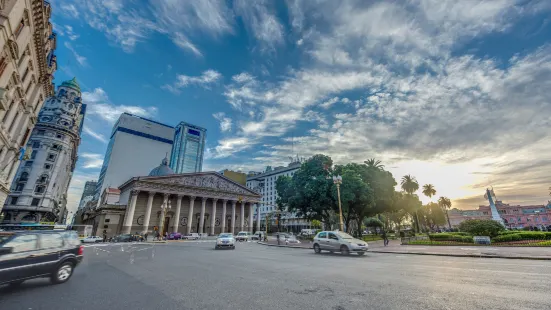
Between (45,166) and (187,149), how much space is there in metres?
94.1

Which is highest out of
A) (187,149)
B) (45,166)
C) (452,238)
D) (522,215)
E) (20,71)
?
(187,149)

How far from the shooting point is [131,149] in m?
131

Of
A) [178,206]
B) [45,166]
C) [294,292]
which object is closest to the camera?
[294,292]

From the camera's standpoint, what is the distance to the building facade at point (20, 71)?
16.7m

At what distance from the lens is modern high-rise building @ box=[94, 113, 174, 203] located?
12494 centimetres

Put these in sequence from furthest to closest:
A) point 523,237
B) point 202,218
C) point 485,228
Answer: point 202,218 → point 485,228 → point 523,237

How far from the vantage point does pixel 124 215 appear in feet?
179

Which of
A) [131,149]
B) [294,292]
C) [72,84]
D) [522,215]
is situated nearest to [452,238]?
[294,292]

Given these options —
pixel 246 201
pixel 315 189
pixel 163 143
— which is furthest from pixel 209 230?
pixel 163 143

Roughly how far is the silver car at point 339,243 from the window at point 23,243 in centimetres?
1564

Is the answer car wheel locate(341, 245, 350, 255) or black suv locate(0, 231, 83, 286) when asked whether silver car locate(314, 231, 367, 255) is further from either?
black suv locate(0, 231, 83, 286)

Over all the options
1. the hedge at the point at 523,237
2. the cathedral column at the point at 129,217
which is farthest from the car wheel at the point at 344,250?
the cathedral column at the point at 129,217

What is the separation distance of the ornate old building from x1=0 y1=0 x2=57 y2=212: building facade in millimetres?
23511

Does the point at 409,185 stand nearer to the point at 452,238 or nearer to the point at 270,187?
the point at 452,238
